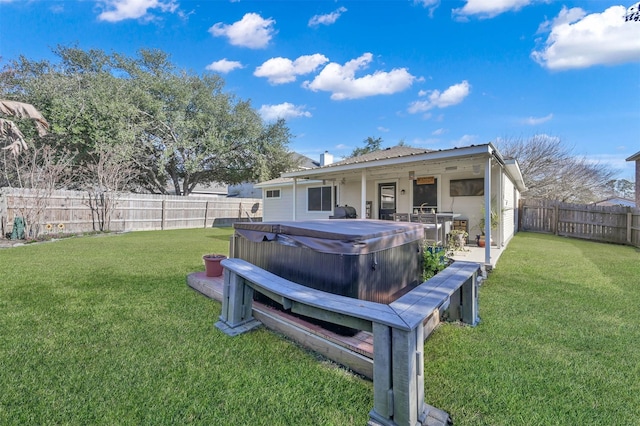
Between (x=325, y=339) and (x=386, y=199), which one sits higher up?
(x=386, y=199)

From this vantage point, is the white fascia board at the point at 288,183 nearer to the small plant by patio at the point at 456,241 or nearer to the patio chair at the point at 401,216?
the patio chair at the point at 401,216

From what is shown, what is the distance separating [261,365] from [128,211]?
13.2m

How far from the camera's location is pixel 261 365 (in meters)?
2.19

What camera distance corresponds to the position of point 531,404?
69.7 inches

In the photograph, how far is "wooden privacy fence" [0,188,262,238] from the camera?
8.77 metres

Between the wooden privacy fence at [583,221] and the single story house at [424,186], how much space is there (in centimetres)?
291

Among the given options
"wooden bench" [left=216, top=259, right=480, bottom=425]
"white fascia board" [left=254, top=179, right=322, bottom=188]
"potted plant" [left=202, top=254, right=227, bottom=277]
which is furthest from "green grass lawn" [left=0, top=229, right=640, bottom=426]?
"white fascia board" [left=254, top=179, right=322, bottom=188]

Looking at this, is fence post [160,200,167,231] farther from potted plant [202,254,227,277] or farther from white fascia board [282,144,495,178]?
potted plant [202,254,227,277]

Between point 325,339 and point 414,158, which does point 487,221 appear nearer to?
point 414,158

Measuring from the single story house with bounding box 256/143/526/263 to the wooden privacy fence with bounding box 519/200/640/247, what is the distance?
9.55 ft

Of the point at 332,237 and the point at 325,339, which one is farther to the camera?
the point at 332,237

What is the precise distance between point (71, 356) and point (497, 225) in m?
8.19

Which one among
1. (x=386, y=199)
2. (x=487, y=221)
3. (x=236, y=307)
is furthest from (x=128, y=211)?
(x=487, y=221)

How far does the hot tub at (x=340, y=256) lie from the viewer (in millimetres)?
2465
